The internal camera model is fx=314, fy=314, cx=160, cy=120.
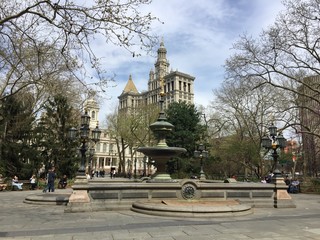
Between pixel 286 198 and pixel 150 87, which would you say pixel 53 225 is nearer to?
pixel 286 198

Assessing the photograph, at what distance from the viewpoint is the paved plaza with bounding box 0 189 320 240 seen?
818cm

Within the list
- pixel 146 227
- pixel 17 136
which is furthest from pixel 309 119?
pixel 146 227

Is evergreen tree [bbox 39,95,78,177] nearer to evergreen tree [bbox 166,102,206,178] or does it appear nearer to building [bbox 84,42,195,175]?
evergreen tree [bbox 166,102,206,178]

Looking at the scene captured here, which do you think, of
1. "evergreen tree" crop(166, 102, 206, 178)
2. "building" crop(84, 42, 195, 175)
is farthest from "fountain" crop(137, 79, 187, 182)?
"building" crop(84, 42, 195, 175)

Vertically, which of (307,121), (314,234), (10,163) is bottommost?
(314,234)

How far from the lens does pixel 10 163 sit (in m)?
30.2

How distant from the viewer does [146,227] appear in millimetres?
9383

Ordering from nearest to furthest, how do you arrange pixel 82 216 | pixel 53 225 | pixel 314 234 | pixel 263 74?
1. pixel 314 234
2. pixel 53 225
3. pixel 82 216
4. pixel 263 74

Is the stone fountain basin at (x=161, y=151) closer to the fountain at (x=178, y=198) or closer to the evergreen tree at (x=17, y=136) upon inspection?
the fountain at (x=178, y=198)

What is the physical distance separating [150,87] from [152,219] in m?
83.8

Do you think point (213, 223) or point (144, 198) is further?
point (144, 198)

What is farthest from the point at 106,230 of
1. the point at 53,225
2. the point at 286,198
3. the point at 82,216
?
the point at 286,198

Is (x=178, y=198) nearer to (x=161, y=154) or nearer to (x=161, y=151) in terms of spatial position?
(x=161, y=151)

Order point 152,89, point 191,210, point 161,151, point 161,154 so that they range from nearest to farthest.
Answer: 1. point 191,210
2. point 161,151
3. point 161,154
4. point 152,89
